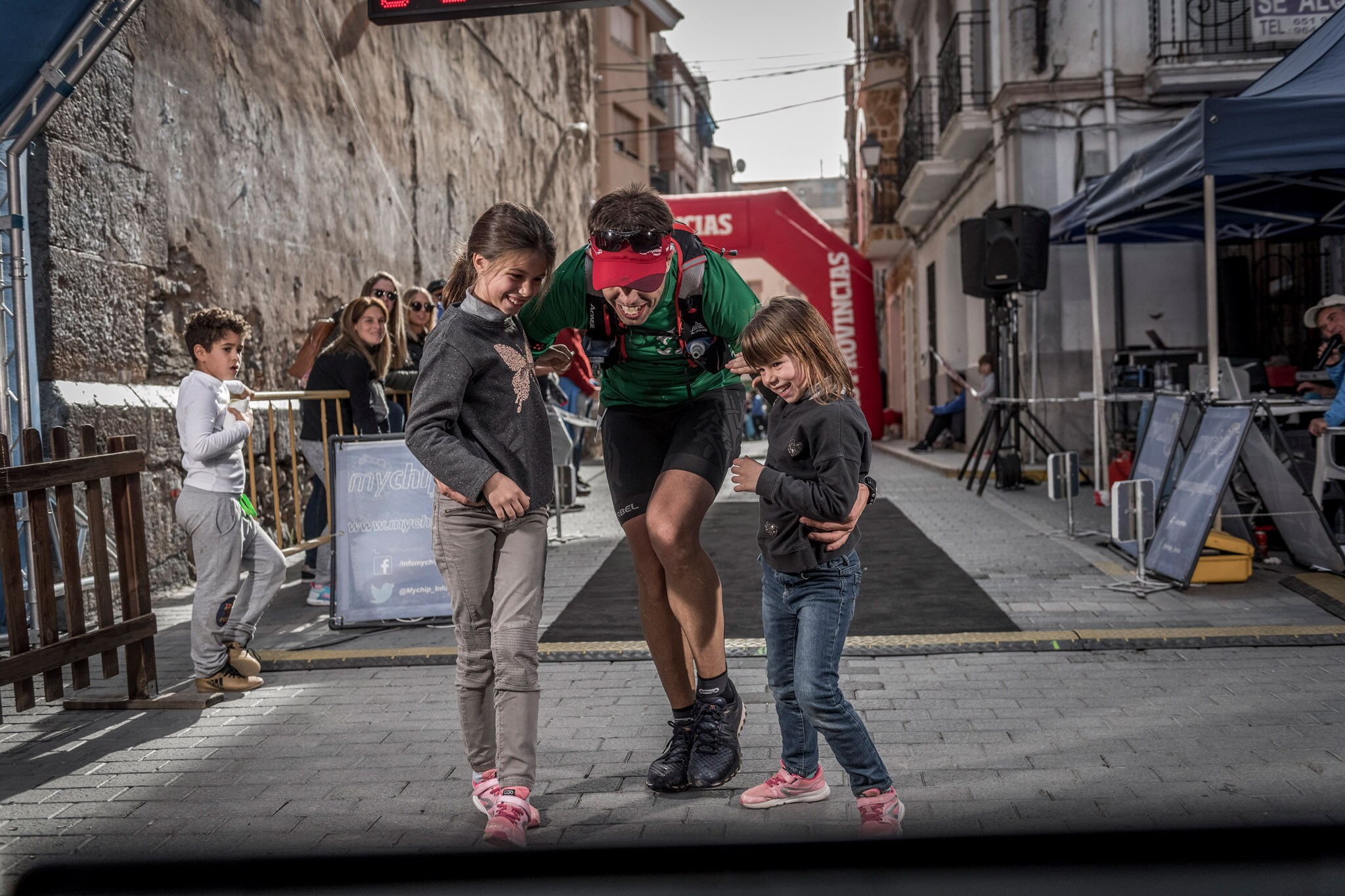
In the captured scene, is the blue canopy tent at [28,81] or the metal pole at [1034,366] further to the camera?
the metal pole at [1034,366]

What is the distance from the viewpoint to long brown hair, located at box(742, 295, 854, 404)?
10.2 ft

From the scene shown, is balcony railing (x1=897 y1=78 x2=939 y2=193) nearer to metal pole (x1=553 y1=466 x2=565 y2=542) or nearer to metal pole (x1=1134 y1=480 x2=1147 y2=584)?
metal pole (x1=553 y1=466 x2=565 y2=542)

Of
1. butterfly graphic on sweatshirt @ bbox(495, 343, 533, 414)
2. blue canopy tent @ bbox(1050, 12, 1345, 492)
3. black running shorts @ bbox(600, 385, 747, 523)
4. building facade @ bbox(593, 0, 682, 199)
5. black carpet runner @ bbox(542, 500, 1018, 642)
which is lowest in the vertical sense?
black carpet runner @ bbox(542, 500, 1018, 642)

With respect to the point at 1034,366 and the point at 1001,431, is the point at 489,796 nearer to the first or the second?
the point at 1001,431

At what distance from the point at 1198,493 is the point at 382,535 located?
14.4 feet

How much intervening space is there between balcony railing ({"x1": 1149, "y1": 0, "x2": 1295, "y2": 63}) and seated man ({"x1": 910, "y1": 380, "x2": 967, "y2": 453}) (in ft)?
22.3

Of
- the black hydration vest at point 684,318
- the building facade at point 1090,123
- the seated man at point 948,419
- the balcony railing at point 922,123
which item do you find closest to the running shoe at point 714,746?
the black hydration vest at point 684,318

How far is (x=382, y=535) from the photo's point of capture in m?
6.12

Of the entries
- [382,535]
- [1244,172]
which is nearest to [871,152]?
[1244,172]

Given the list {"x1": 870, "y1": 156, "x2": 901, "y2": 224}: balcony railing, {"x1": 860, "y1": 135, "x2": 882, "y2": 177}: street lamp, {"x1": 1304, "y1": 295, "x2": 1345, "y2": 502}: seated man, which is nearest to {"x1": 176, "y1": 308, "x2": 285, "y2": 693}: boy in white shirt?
{"x1": 1304, "y1": 295, "x2": 1345, "y2": 502}: seated man

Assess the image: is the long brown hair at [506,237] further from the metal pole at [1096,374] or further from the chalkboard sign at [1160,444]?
the metal pole at [1096,374]

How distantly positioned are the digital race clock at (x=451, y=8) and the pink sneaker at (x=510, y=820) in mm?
5807

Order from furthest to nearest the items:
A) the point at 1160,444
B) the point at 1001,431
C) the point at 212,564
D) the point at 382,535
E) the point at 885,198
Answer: the point at 885,198 → the point at 1001,431 → the point at 1160,444 → the point at 382,535 → the point at 212,564

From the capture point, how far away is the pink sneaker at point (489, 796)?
3188 mm
